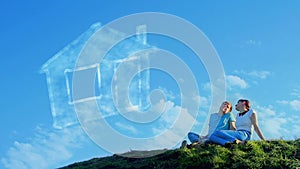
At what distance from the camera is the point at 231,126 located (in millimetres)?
13727

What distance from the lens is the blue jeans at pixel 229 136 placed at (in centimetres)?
1338

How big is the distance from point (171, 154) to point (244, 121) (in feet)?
7.22

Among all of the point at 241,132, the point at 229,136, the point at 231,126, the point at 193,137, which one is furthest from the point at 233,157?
the point at 193,137

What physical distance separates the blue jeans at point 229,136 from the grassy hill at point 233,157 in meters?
0.21

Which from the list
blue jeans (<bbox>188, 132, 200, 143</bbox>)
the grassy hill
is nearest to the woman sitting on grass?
the grassy hill

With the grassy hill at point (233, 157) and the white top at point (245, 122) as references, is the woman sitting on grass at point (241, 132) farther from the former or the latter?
the grassy hill at point (233, 157)

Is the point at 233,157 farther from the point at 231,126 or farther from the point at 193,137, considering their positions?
the point at 193,137

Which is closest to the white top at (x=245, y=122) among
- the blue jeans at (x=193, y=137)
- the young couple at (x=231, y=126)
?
the young couple at (x=231, y=126)

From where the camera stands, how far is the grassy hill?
482 inches

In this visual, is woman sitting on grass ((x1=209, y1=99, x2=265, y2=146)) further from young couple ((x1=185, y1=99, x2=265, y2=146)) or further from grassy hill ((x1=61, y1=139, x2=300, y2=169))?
grassy hill ((x1=61, y1=139, x2=300, y2=169))

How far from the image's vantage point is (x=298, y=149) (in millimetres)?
13164

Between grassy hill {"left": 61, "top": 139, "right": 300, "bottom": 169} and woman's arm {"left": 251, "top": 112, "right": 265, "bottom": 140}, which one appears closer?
grassy hill {"left": 61, "top": 139, "right": 300, "bottom": 169}

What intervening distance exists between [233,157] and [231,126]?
1.31 m

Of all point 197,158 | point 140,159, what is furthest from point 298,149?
point 140,159
